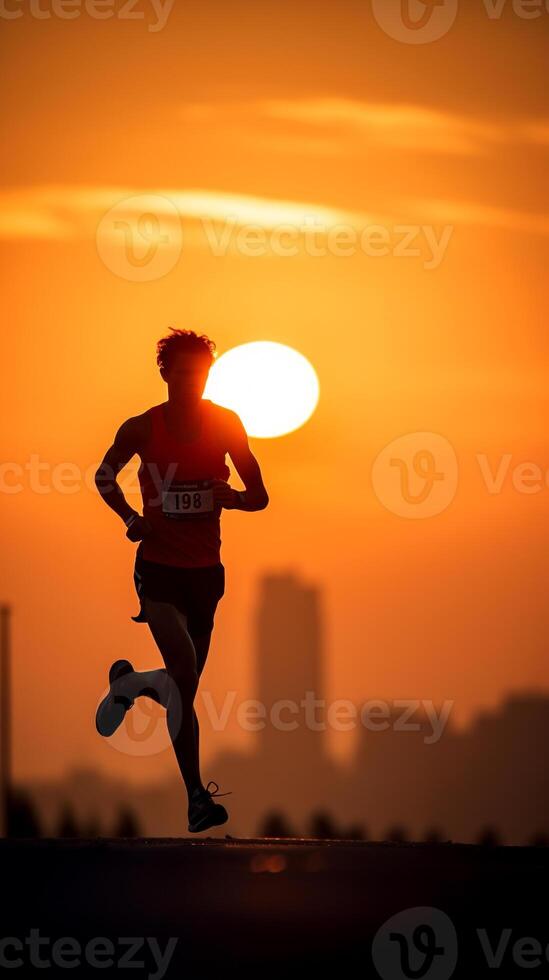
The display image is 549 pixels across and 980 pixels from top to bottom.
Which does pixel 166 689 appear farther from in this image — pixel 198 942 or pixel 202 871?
pixel 198 942

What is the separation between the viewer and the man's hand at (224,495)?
9266mm

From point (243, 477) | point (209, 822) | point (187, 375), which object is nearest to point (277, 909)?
point (209, 822)

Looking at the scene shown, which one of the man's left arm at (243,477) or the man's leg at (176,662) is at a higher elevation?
the man's left arm at (243,477)

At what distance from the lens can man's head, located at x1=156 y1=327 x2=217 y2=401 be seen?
30.7ft

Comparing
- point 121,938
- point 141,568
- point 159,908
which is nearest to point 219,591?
point 141,568

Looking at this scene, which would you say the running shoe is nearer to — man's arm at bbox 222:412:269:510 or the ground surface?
the ground surface

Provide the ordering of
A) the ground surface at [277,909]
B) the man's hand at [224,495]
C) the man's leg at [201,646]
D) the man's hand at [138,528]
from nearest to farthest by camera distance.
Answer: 1. the ground surface at [277,909]
2. the man's hand at [138,528]
3. the man's hand at [224,495]
4. the man's leg at [201,646]

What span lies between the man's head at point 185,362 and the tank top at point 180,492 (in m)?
0.18

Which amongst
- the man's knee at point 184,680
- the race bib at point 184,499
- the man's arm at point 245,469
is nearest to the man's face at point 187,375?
the man's arm at point 245,469

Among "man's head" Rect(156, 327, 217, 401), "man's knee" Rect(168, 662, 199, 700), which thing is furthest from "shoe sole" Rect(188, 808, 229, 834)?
"man's head" Rect(156, 327, 217, 401)

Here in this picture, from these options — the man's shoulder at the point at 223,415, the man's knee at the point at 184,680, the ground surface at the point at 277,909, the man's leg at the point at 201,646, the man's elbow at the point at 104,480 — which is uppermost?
the man's shoulder at the point at 223,415

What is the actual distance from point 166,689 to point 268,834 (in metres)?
1.79

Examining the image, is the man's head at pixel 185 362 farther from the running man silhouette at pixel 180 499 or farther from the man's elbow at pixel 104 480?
the man's elbow at pixel 104 480

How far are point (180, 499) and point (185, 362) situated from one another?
0.83m
